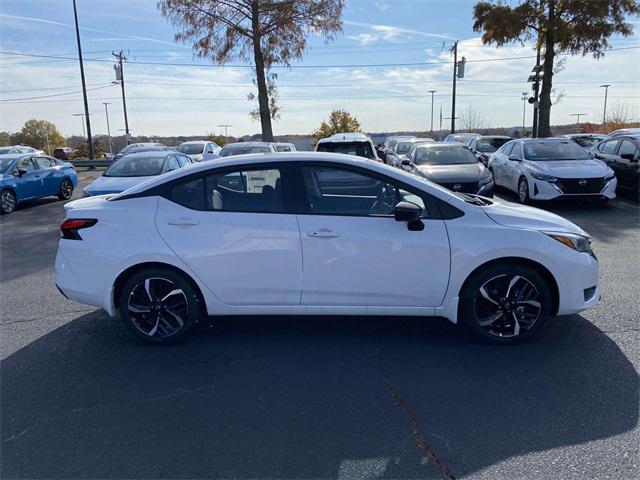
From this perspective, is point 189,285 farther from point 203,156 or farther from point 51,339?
point 203,156

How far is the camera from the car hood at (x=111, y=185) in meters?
9.31

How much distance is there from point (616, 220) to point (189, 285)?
28.8 ft

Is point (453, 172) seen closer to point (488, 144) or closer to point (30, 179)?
point (488, 144)

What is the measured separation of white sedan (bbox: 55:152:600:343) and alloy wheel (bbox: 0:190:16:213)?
9.49m

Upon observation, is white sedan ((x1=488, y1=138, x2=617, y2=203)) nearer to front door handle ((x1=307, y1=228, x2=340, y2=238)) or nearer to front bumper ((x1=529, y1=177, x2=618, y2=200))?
front bumper ((x1=529, y1=177, x2=618, y2=200))

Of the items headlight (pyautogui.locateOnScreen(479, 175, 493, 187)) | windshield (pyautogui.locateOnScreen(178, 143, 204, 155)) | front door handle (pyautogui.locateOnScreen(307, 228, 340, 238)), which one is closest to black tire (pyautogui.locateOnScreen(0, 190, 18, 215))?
windshield (pyautogui.locateOnScreen(178, 143, 204, 155))

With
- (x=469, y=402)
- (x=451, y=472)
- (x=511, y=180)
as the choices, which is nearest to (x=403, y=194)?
(x=469, y=402)

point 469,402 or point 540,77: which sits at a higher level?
point 540,77

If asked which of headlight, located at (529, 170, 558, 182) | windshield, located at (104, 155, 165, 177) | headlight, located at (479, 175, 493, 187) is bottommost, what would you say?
headlight, located at (479, 175, 493, 187)

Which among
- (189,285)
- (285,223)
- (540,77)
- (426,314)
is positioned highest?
(540,77)

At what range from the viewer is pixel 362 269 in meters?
3.92

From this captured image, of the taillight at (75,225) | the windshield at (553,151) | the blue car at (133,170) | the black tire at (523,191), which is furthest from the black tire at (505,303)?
the windshield at (553,151)

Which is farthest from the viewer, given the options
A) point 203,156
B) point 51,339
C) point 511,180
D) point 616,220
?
point 203,156

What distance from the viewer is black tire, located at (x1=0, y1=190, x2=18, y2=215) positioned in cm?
1189
